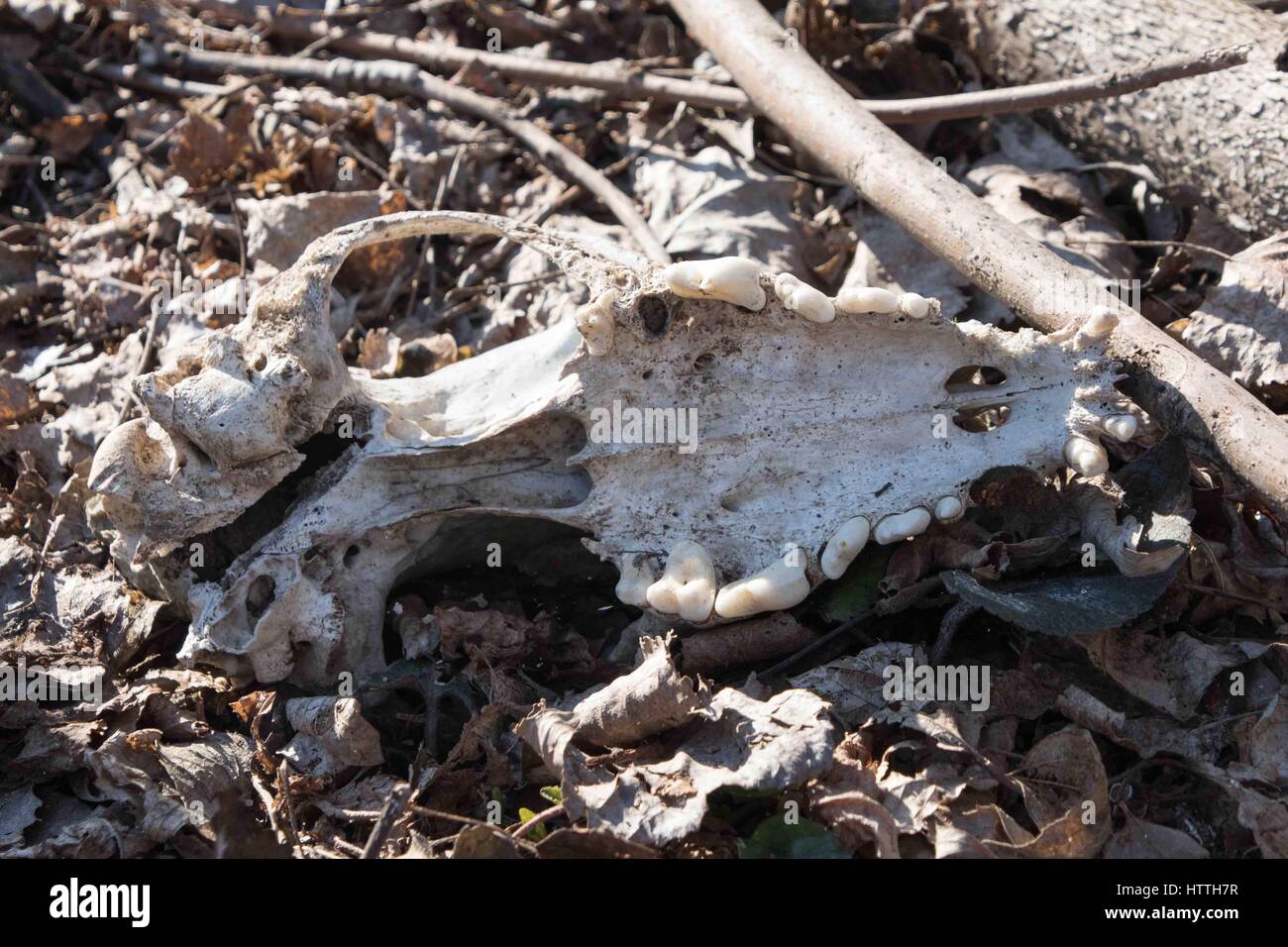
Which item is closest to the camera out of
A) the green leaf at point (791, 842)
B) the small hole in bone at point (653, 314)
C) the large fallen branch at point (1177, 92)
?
the green leaf at point (791, 842)

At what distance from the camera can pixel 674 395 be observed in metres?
3.14

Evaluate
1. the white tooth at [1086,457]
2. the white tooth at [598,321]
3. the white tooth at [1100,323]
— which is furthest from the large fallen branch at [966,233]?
the white tooth at [598,321]

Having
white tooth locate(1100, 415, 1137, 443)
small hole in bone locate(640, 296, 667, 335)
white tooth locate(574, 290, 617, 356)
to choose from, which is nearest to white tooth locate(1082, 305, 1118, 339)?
white tooth locate(1100, 415, 1137, 443)

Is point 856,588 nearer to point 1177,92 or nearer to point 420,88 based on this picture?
point 1177,92

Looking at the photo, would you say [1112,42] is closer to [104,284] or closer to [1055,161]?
[1055,161]

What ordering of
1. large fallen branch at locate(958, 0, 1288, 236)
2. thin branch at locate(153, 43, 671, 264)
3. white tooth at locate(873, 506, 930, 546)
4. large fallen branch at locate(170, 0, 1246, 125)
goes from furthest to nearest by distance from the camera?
thin branch at locate(153, 43, 671, 264) < large fallen branch at locate(958, 0, 1288, 236) < large fallen branch at locate(170, 0, 1246, 125) < white tooth at locate(873, 506, 930, 546)

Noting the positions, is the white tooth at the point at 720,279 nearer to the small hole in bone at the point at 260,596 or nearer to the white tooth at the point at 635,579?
the white tooth at the point at 635,579

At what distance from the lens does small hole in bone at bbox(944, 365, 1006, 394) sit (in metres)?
3.11

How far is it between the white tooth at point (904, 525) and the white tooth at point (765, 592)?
0.24m

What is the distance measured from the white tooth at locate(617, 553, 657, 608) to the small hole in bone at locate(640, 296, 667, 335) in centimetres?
62

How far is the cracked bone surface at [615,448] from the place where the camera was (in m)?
3.00

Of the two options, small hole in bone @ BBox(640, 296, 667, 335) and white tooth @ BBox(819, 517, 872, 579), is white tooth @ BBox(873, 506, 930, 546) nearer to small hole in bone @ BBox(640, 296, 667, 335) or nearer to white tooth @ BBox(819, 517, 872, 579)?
white tooth @ BBox(819, 517, 872, 579)

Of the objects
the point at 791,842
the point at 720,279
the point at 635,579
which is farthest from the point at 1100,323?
the point at 791,842
